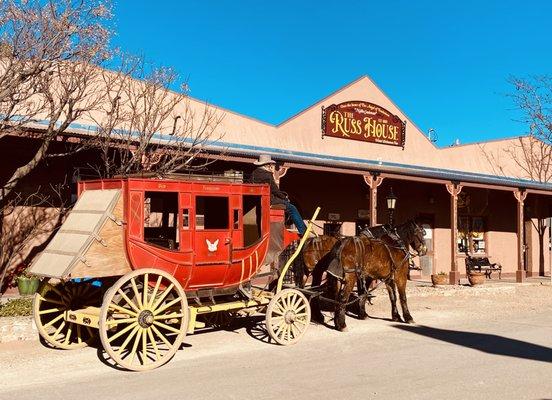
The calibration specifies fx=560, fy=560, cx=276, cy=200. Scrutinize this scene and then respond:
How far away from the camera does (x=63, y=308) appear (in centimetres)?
784

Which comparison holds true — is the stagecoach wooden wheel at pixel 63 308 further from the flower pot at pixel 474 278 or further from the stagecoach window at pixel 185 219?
the flower pot at pixel 474 278

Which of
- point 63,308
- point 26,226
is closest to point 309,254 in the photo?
point 63,308

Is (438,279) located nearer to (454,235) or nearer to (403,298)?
(454,235)

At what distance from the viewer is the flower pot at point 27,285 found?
11.7 meters

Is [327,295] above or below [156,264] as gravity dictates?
below

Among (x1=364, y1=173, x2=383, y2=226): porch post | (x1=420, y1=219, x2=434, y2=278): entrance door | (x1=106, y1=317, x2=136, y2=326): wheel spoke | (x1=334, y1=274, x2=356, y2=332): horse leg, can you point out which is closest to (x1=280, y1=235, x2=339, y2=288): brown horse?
(x1=334, y1=274, x2=356, y2=332): horse leg

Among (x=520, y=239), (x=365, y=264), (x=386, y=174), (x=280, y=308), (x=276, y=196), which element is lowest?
(x=280, y=308)

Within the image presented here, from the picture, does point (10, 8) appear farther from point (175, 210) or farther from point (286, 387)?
point (286, 387)

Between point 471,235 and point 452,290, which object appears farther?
point 471,235

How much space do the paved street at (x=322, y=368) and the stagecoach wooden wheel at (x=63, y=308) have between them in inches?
9.7

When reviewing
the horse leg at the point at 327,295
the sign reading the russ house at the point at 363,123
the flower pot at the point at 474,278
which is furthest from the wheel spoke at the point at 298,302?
the sign reading the russ house at the point at 363,123

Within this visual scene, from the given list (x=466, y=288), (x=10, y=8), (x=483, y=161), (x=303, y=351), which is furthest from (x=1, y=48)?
(x=483, y=161)

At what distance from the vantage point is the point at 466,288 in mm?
15859

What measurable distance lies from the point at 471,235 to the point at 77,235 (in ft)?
61.3
